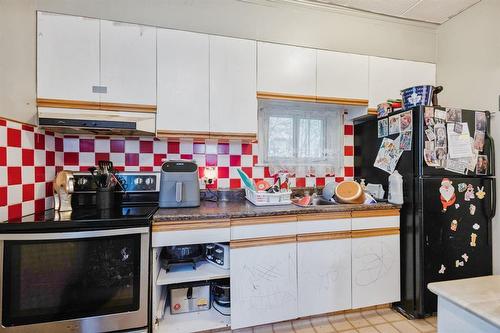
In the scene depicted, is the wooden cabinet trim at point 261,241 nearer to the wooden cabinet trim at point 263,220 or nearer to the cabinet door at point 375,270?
the wooden cabinet trim at point 263,220

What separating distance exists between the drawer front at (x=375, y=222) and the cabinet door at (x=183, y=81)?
4.18 ft

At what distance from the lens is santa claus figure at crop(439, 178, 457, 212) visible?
5.29 ft

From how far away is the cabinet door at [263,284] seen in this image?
57.4 inches

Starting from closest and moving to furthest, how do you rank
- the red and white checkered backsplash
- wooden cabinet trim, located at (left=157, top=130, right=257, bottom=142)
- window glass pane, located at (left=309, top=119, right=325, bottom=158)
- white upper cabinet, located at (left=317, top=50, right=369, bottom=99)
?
the red and white checkered backsplash < wooden cabinet trim, located at (left=157, top=130, right=257, bottom=142) < white upper cabinet, located at (left=317, top=50, right=369, bottom=99) < window glass pane, located at (left=309, top=119, right=325, bottom=158)

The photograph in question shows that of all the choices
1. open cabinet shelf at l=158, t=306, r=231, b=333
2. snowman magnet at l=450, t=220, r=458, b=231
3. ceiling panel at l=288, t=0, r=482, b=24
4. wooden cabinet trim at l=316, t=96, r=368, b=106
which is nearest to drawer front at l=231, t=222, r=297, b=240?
open cabinet shelf at l=158, t=306, r=231, b=333

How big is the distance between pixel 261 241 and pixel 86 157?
4.84 feet

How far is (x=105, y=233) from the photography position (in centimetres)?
123

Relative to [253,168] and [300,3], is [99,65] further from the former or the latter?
[300,3]

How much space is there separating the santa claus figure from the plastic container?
577 mm

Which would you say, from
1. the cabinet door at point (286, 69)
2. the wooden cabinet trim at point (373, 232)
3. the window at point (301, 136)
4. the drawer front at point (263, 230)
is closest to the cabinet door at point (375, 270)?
the wooden cabinet trim at point (373, 232)

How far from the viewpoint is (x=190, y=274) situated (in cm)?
148

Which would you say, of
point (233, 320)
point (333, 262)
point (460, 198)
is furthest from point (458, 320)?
point (460, 198)

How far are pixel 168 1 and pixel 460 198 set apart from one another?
2578 mm

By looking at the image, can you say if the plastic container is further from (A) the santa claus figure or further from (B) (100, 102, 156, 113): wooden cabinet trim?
(B) (100, 102, 156, 113): wooden cabinet trim
